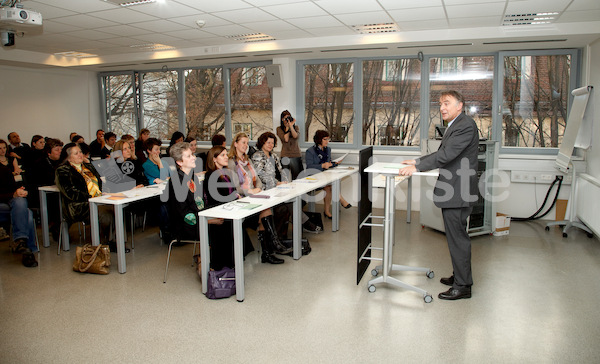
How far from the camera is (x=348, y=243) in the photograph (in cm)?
558

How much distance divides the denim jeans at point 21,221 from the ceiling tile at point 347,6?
13.0 feet

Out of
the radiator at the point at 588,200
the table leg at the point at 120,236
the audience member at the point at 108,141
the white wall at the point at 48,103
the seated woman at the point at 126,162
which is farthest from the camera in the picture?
the white wall at the point at 48,103

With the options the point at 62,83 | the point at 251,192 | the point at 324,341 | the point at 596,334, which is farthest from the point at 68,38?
the point at 596,334

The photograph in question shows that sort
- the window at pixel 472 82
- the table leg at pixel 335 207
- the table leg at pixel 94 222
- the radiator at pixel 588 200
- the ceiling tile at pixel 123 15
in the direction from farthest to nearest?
1. the window at pixel 472 82
2. the table leg at pixel 335 207
3. the radiator at pixel 588 200
4. the ceiling tile at pixel 123 15
5. the table leg at pixel 94 222

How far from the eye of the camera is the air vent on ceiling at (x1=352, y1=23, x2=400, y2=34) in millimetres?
5988

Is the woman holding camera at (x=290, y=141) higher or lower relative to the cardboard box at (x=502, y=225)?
higher

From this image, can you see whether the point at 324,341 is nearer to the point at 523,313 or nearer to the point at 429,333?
the point at 429,333

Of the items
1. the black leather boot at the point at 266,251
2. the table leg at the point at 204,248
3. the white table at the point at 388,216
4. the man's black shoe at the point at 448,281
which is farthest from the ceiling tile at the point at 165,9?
the man's black shoe at the point at 448,281

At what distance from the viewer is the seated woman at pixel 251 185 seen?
483 cm

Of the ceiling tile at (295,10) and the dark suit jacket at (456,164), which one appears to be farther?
the ceiling tile at (295,10)

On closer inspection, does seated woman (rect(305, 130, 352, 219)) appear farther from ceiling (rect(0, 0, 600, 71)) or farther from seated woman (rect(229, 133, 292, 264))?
seated woman (rect(229, 133, 292, 264))

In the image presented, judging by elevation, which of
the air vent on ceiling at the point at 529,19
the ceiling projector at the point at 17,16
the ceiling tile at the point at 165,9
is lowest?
the ceiling projector at the point at 17,16

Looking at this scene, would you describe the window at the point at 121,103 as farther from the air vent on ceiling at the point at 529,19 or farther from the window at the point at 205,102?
the air vent on ceiling at the point at 529,19

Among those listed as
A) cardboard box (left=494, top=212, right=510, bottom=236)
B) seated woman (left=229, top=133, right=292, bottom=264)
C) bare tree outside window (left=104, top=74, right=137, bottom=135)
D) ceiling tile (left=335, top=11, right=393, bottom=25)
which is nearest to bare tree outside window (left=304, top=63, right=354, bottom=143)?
ceiling tile (left=335, top=11, right=393, bottom=25)
